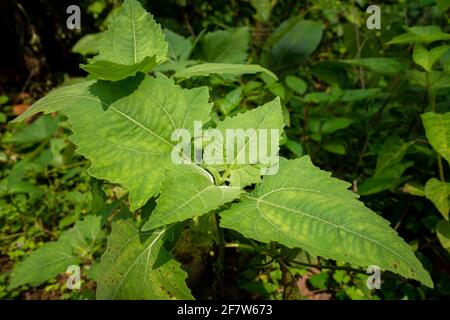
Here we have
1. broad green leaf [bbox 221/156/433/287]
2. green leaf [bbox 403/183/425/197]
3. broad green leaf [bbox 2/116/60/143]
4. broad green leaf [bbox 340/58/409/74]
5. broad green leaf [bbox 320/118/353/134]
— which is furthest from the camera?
broad green leaf [bbox 2/116/60/143]

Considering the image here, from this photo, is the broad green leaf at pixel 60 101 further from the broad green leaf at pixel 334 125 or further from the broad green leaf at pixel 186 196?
the broad green leaf at pixel 334 125

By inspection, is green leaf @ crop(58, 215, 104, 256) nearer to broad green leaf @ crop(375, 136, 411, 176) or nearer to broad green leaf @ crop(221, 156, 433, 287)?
broad green leaf @ crop(221, 156, 433, 287)

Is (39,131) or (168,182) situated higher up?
(168,182)

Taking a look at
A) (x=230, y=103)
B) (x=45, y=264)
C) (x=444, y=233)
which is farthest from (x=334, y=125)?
(x=45, y=264)

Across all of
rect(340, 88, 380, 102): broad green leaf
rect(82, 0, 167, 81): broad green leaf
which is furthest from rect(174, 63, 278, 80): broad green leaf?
rect(340, 88, 380, 102): broad green leaf

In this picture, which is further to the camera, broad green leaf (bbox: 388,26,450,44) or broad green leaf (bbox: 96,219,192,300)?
broad green leaf (bbox: 388,26,450,44)

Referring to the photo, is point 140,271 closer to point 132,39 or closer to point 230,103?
point 132,39

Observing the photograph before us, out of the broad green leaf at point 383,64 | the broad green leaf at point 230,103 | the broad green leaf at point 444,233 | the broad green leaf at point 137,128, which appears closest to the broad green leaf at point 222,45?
the broad green leaf at point 230,103

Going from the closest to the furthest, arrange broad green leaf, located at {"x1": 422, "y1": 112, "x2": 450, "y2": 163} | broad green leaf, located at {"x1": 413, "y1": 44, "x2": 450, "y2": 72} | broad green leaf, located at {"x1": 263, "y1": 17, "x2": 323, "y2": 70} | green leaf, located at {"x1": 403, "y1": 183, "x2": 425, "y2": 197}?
broad green leaf, located at {"x1": 422, "y1": 112, "x2": 450, "y2": 163} < broad green leaf, located at {"x1": 413, "y1": 44, "x2": 450, "y2": 72} < green leaf, located at {"x1": 403, "y1": 183, "x2": 425, "y2": 197} < broad green leaf, located at {"x1": 263, "y1": 17, "x2": 323, "y2": 70}
